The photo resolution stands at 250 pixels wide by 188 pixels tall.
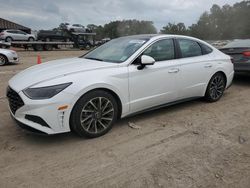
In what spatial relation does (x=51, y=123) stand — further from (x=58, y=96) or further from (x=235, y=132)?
(x=235, y=132)

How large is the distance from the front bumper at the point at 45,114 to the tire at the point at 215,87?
3351 mm

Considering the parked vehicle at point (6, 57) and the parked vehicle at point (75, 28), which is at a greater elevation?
the parked vehicle at point (75, 28)

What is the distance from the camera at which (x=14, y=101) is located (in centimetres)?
342

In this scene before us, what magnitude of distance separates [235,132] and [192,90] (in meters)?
1.29

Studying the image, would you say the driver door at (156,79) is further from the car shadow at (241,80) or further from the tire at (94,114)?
the car shadow at (241,80)

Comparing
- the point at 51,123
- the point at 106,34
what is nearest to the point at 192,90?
the point at 51,123

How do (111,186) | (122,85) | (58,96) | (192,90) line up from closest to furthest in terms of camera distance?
(111,186), (58,96), (122,85), (192,90)

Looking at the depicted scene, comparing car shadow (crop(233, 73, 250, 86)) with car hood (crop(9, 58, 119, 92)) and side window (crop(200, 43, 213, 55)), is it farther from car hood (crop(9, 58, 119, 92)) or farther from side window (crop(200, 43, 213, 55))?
car hood (crop(9, 58, 119, 92))

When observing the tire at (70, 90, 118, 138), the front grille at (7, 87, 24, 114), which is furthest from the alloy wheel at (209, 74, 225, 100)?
the front grille at (7, 87, 24, 114)

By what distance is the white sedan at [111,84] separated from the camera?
3217 mm

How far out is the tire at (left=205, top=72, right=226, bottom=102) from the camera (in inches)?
210

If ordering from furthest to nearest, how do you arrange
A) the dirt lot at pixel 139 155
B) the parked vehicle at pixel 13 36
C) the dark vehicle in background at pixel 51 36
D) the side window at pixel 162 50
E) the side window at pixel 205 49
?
the dark vehicle in background at pixel 51 36, the parked vehicle at pixel 13 36, the side window at pixel 205 49, the side window at pixel 162 50, the dirt lot at pixel 139 155

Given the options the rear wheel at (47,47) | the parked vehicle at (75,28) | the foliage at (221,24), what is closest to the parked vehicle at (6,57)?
the rear wheel at (47,47)

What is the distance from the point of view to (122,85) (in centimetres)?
377
